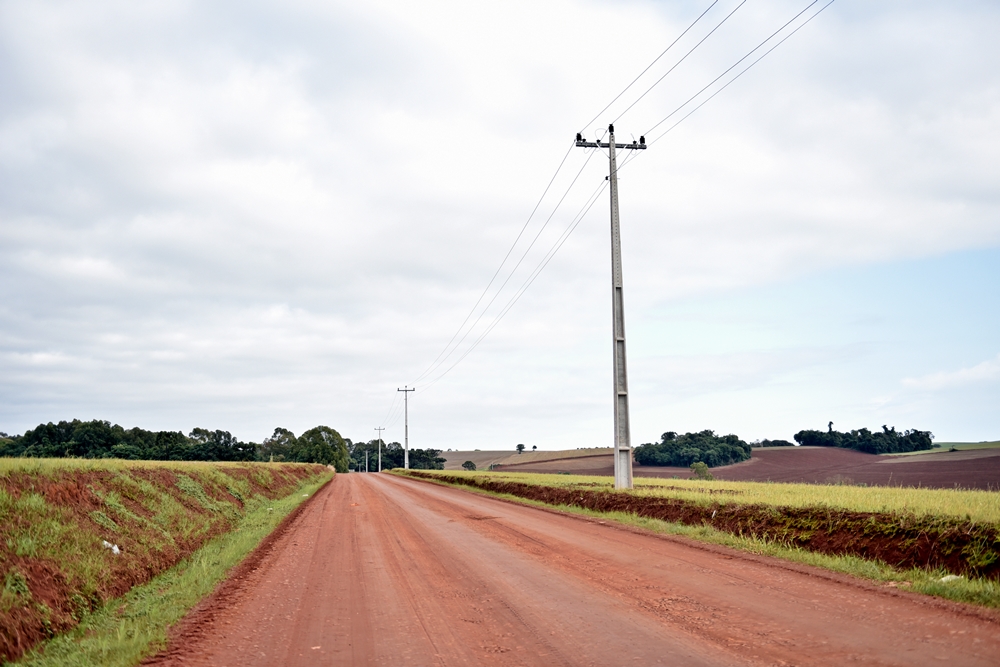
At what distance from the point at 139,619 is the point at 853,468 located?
62.8 m

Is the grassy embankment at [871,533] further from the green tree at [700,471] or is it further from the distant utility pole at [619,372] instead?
the green tree at [700,471]

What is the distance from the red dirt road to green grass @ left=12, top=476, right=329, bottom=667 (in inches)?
13.4

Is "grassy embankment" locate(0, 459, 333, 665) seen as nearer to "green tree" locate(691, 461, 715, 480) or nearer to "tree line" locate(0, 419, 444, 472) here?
"tree line" locate(0, 419, 444, 472)

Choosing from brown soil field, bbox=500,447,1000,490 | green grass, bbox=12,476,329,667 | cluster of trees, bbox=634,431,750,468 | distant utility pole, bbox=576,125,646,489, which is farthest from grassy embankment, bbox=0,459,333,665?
cluster of trees, bbox=634,431,750,468

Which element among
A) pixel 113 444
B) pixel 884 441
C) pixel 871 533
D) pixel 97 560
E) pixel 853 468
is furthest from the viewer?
pixel 884 441

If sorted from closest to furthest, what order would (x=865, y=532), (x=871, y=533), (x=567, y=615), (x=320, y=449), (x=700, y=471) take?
(x=567, y=615)
(x=871, y=533)
(x=865, y=532)
(x=700, y=471)
(x=320, y=449)

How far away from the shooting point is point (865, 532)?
11570 mm

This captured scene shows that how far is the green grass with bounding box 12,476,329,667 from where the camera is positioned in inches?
262

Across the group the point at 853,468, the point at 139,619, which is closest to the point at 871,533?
the point at 139,619

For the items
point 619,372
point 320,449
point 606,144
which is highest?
point 606,144

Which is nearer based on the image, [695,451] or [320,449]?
[695,451]

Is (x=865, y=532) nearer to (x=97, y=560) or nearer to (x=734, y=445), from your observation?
(x=97, y=560)

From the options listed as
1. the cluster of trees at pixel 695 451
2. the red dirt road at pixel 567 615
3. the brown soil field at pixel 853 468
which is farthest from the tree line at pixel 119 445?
the cluster of trees at pixel 695 451

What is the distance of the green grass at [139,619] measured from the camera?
6654mm
